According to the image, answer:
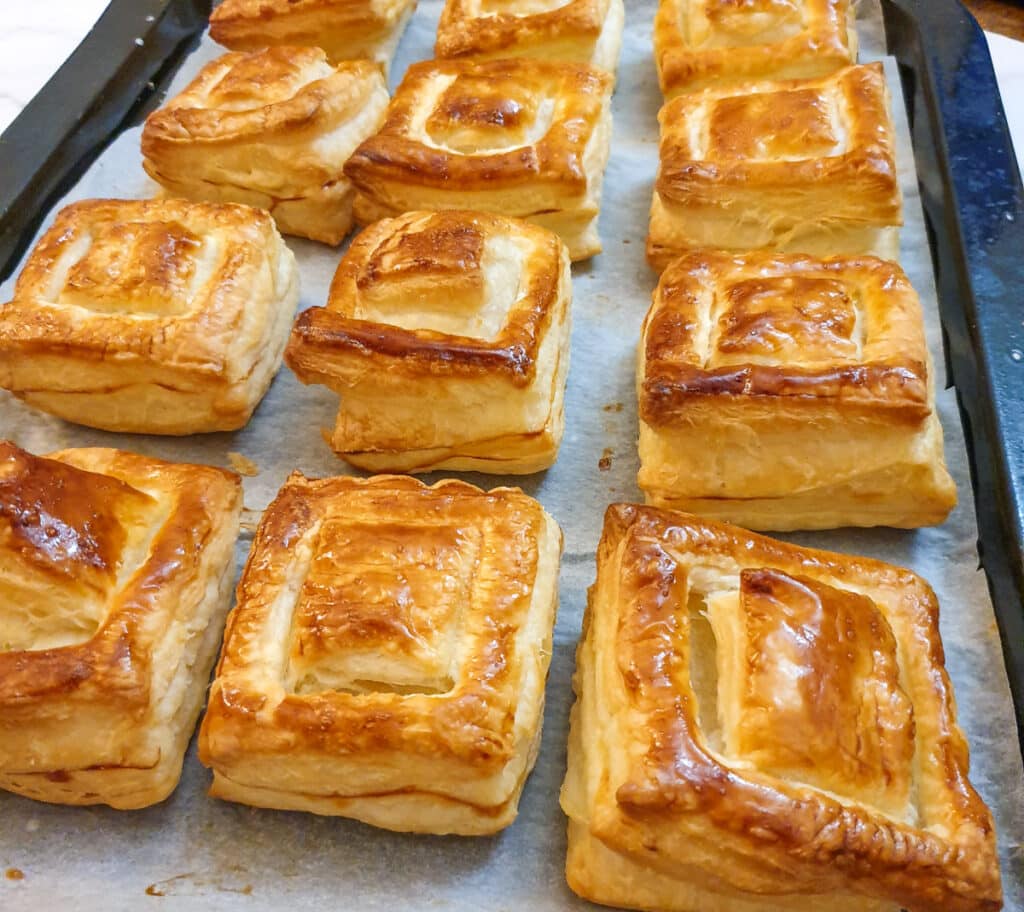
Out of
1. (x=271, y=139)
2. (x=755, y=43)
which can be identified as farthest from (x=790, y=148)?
(x=271, y=139)

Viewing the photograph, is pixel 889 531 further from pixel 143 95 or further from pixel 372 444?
pixel 143 95

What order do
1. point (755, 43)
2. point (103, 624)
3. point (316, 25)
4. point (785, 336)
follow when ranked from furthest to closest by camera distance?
1. point (316, 25)
2. point (755, 43)
3. point (785, 336)
4. point (103, 624)

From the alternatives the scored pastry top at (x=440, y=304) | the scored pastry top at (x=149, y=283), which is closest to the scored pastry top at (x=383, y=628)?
the scored pastry top at (x=440, y=304)

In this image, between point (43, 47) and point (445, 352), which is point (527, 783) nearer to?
point (445, 352)

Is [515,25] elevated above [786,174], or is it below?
above

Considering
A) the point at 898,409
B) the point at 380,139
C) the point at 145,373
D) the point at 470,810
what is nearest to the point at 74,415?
the point at 145,373

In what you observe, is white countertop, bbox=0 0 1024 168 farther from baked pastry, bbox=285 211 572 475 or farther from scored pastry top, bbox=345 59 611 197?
baked pastry, bbox=285 211 572 475

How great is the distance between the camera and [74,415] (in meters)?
3.16

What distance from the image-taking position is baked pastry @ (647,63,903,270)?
3.19 metres

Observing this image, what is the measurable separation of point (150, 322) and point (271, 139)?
0.94m

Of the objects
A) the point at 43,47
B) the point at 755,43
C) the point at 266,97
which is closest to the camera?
the point at 266,97

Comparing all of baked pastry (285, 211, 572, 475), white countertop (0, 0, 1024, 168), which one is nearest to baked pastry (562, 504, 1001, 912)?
baked pastry (285, 211, 572, 475)

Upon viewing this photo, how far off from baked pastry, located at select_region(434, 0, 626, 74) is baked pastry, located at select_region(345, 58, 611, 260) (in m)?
0.23

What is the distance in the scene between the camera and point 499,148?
139 inches
